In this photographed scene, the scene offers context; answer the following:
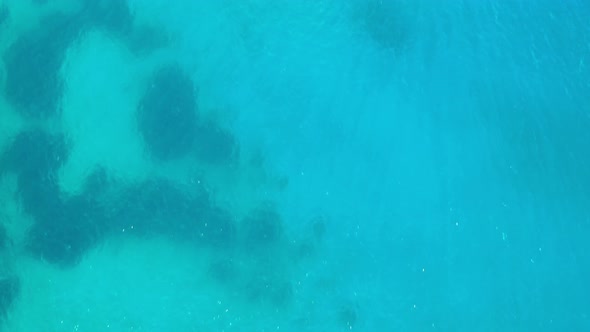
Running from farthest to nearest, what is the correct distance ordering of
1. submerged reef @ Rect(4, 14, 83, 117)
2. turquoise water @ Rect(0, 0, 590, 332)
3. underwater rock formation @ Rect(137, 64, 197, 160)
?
submerged reef @ Rect(4, 14, 83, 117) → underwater rock formation @ Rect(137, 64, 197, 160) → turquoise water @ Rect(0, 0, 590, 332)

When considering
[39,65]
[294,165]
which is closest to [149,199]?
[294,165]

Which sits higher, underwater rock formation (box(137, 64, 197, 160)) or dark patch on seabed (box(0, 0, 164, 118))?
dark patch on seabed (box(0, 0, 164, 118))

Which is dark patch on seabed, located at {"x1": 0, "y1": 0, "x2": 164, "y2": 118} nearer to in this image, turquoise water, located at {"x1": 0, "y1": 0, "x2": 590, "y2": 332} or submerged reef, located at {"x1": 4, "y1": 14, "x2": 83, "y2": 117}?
submerged reef, located at {"x1": 4, "y1": 14, "x2": 83, "y2": 117}

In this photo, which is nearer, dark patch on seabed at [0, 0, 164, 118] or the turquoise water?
the turquoise water

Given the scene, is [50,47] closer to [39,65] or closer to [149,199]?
[39,65]

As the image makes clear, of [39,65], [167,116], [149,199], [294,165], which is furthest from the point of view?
[39,65]

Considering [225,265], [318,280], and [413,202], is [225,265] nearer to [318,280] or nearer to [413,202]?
[318,280]

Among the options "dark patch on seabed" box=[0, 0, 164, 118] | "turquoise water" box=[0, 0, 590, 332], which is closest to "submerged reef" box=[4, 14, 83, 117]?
"dark patch on seabed" box=[0, 0, 164, 118]

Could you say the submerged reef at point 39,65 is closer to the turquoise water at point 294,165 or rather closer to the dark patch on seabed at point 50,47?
the dark patch on seabed at point 50,47

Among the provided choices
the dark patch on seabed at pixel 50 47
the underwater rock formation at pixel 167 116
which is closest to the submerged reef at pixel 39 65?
the dark patch on seabed at pixel 50 47
